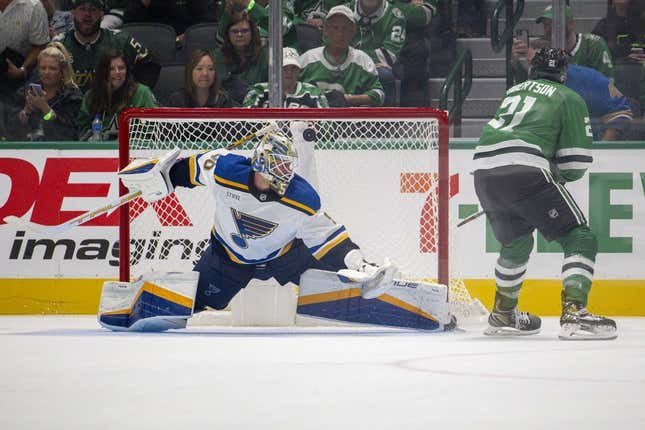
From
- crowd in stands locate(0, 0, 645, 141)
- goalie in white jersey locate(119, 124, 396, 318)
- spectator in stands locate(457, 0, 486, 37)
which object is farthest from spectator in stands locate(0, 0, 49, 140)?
spectator in stands locate(457, 0, 486, 37)

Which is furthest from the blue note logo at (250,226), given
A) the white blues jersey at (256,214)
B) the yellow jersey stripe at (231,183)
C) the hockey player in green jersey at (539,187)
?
the hockey player in green jersey at (539,187)

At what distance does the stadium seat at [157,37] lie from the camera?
6441 mm

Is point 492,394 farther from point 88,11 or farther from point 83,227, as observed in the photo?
point 88,11

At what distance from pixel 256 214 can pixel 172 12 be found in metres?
1.94

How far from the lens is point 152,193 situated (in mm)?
5215

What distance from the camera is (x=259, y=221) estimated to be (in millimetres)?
5090

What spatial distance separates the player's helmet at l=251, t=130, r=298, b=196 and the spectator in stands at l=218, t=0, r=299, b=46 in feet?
4.43

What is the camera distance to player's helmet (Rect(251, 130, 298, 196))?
493 cm

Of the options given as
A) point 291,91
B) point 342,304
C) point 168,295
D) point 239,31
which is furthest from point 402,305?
point 239,31

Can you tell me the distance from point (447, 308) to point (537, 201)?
68 cm

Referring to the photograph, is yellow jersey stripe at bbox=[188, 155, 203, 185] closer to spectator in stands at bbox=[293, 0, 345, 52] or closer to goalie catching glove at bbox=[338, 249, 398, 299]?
goalie catching glove at bbox=[338, 249, 398, 299]

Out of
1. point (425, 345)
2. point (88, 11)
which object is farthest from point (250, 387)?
point (88, 11)

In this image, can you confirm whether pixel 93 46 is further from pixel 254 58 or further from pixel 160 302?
pixel 160 302

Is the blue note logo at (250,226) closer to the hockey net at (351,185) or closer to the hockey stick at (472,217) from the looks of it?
the hockey net at (351,185)
